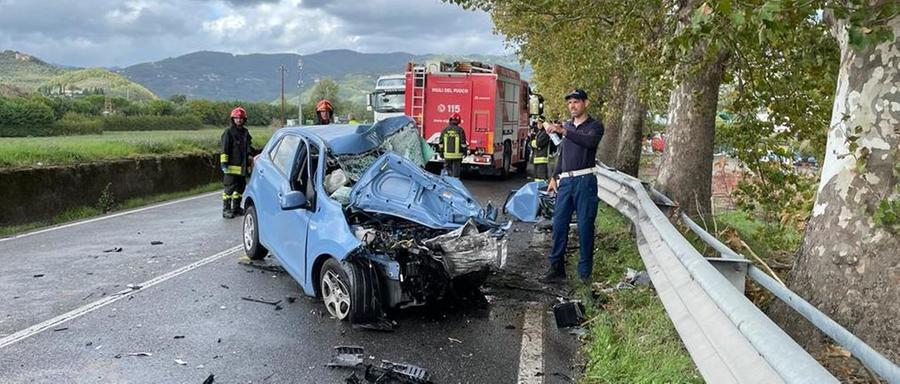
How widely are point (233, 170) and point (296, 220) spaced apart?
529 centimetres

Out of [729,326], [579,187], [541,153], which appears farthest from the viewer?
[541,153]

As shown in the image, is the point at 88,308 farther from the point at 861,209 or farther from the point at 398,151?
the point at 861,209

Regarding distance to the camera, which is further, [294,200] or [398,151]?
[398,151]

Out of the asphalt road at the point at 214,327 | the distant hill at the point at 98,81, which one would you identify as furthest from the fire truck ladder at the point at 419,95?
the distant hill at the point at 98,81

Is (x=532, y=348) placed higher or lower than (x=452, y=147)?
lower

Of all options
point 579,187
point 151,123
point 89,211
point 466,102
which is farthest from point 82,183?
point 151,123

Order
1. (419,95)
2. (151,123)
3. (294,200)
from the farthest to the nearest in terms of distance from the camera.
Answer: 1. (151,123)
2. (419,95)
3. (294,200)

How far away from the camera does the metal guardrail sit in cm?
205

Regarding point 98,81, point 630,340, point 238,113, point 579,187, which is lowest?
point 630,340

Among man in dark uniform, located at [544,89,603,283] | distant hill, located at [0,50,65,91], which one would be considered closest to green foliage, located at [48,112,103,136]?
man in dark uniform, located at [544,89,603,283]

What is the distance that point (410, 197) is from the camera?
5.64 meters

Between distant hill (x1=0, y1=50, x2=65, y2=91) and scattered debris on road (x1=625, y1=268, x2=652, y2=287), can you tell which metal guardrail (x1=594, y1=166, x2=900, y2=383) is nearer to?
scattered debris on road (x1=625, y1=268, x2=652, y2=287)

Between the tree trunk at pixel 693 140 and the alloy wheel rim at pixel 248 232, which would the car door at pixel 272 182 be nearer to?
the alloy wheel rim at pixel 248 232

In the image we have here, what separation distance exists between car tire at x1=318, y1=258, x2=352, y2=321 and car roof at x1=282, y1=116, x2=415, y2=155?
1372 millimetres
